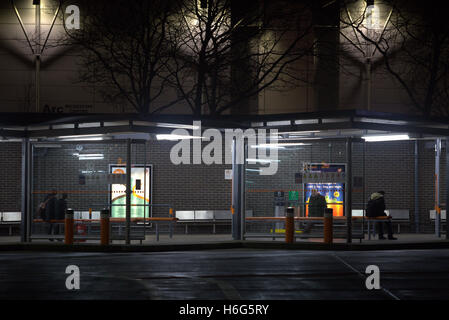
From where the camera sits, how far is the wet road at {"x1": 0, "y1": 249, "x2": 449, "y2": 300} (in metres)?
12.1

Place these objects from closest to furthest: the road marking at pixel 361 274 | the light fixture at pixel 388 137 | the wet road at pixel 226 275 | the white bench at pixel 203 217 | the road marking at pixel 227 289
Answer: the road marking at pixel 227 289 → the road marking at pixel 361 274 → the wet road at pixel 226 275 → the light fixture at pixel 388 137 → the white bench at pixel 203 217

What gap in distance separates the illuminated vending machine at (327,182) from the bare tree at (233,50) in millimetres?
8163

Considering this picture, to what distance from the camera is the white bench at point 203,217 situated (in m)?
29.4

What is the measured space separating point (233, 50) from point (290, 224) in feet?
38.1

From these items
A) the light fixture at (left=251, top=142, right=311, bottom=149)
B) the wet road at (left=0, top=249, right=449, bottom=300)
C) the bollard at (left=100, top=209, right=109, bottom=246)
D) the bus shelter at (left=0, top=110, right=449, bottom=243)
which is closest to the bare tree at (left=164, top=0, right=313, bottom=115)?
the light fixture at (left=251, top=142, right=311, bottom=149)

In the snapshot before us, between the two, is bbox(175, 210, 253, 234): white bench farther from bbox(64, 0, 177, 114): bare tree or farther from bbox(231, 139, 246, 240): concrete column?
bbox(231, 139, 246, 240): concrete column

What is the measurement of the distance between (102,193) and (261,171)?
467cm

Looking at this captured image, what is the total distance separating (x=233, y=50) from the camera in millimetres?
32281

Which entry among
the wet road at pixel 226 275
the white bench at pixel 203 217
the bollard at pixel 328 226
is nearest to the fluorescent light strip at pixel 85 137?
the wet road at pixel 226 275

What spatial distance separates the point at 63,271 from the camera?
1557cm

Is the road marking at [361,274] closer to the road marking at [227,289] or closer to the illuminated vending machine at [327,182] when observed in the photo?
the road marking at [227,289]

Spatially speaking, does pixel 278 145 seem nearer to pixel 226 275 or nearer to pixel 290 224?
pixel 290 224
